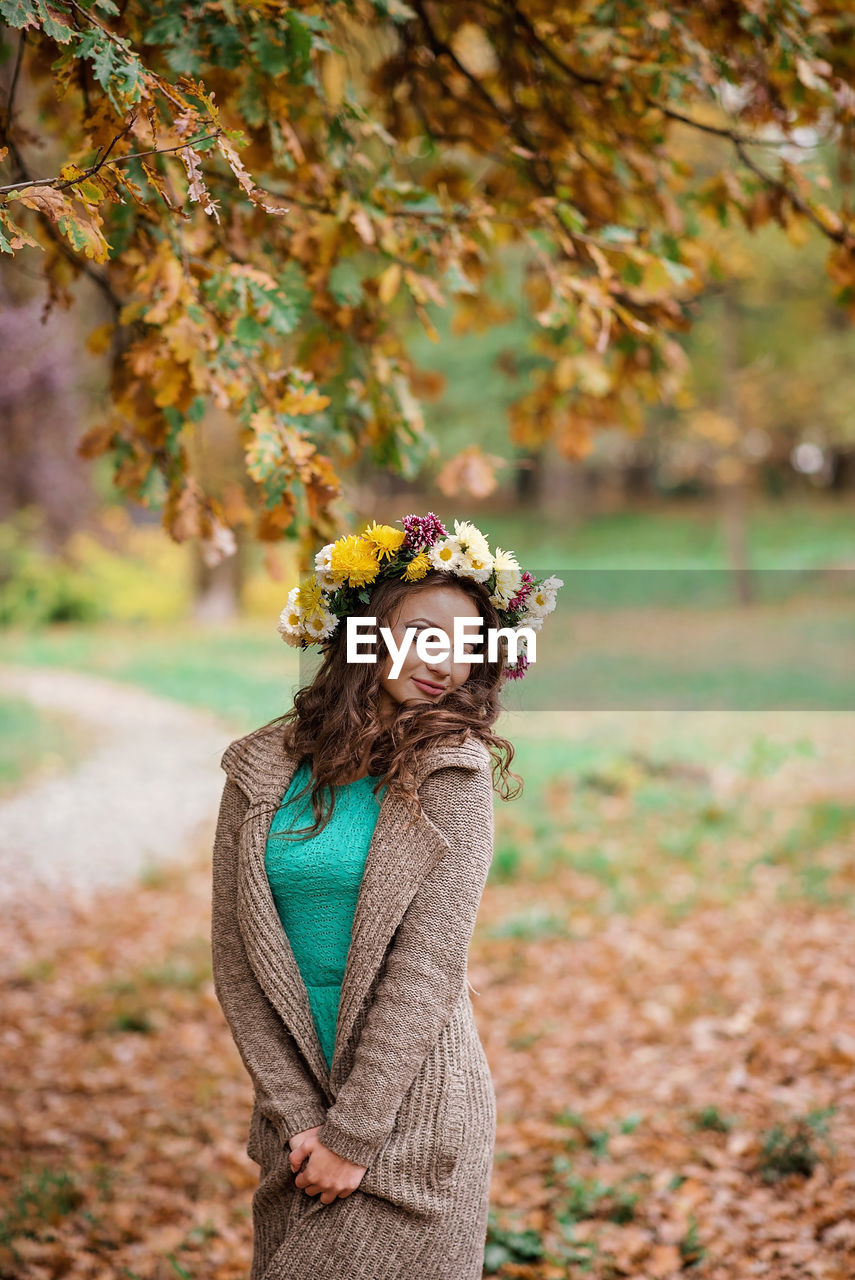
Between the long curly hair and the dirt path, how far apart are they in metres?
5.92

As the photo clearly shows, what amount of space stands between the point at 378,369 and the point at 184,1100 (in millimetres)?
3248

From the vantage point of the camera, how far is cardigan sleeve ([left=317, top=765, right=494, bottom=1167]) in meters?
2.00

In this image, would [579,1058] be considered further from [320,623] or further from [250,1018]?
[320,623]

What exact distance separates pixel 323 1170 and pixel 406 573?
1108mm

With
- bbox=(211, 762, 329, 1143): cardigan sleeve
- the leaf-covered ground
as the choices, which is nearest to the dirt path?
the leaf-covered ground

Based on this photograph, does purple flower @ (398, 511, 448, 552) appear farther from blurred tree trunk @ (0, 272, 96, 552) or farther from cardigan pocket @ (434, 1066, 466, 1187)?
blurred tree trunk @ (0, 272, 96, 552)

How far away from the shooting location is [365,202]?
343 cm

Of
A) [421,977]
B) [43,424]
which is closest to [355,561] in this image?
[421,977]

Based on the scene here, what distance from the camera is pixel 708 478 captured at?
28.6 metres

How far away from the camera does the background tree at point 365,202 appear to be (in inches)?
119

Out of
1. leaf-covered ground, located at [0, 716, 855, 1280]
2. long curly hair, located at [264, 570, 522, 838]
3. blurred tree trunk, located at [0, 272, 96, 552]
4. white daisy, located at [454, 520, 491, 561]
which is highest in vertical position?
blurred tree trunk, located at [0, 272, 96, 552]

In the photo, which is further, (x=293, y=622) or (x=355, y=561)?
(x=293, y=622)

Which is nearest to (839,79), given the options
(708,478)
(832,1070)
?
(832,1070)

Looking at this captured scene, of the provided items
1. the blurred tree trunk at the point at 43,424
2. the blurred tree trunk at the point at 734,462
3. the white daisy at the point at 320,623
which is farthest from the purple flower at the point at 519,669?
the blurred tree trunk at the point at 734,462
